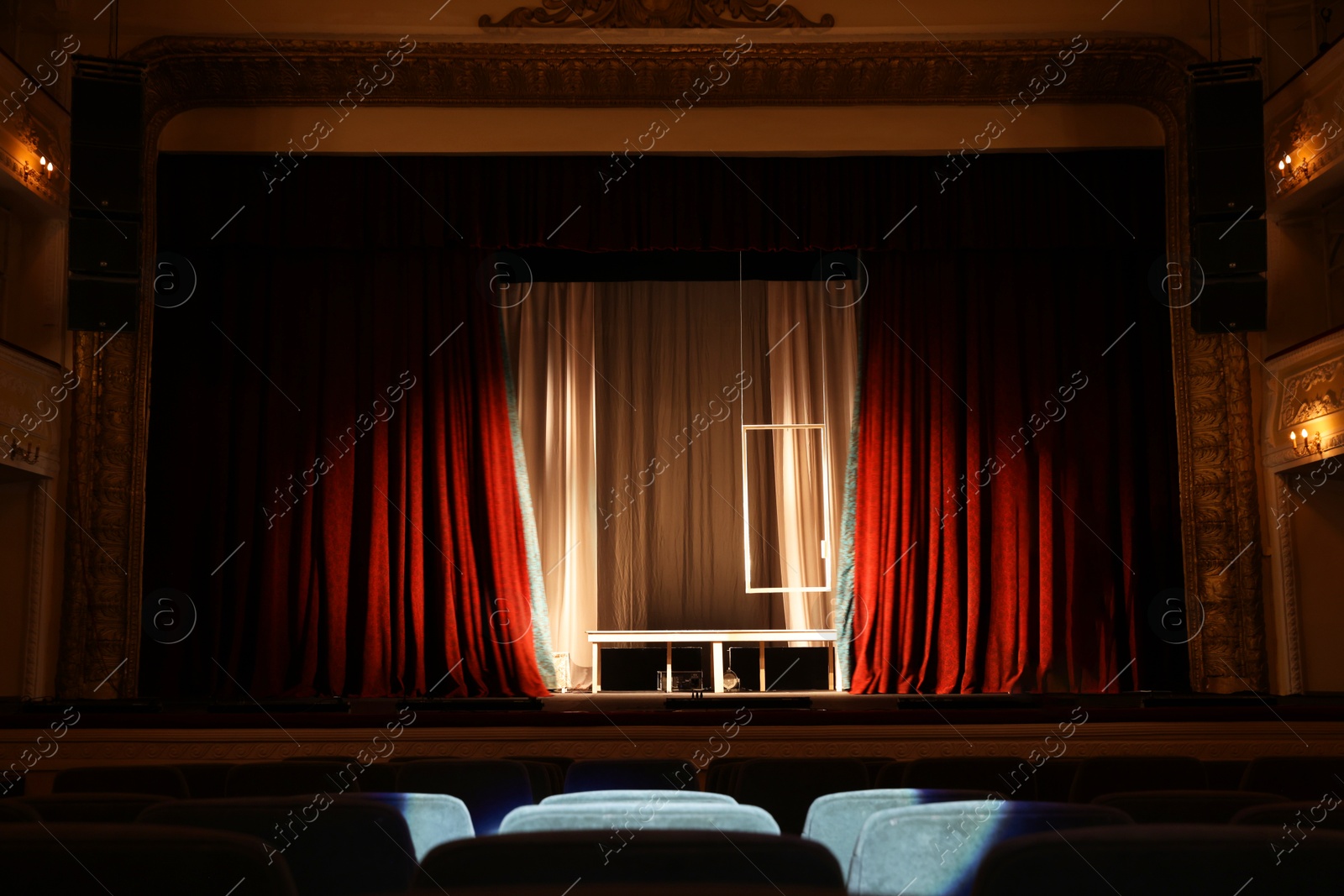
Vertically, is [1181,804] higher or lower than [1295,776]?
higher

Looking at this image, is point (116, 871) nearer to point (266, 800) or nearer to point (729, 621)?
point (266, 800)

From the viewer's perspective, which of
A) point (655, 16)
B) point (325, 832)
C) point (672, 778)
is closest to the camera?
point (325, 832)

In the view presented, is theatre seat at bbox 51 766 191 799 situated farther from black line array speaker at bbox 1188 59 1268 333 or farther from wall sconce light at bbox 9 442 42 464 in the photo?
black line array speaker at bbox 1188 59 1268 333

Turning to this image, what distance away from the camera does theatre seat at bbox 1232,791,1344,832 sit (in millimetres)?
1615

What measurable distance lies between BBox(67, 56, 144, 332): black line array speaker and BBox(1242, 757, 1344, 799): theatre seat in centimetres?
702

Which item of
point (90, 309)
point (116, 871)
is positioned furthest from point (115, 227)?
point (116, 871)

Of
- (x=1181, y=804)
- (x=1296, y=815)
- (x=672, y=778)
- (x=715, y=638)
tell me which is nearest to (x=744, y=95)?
(x=715, y=638)

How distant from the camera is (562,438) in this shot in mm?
10828

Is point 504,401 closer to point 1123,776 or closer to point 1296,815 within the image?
point 1123,776

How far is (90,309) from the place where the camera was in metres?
7.93

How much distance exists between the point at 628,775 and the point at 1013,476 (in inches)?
280

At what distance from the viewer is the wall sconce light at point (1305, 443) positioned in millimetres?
8148

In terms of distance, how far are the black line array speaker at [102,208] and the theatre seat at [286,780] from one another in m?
5.91

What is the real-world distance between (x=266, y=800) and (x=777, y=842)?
2.74 ft
